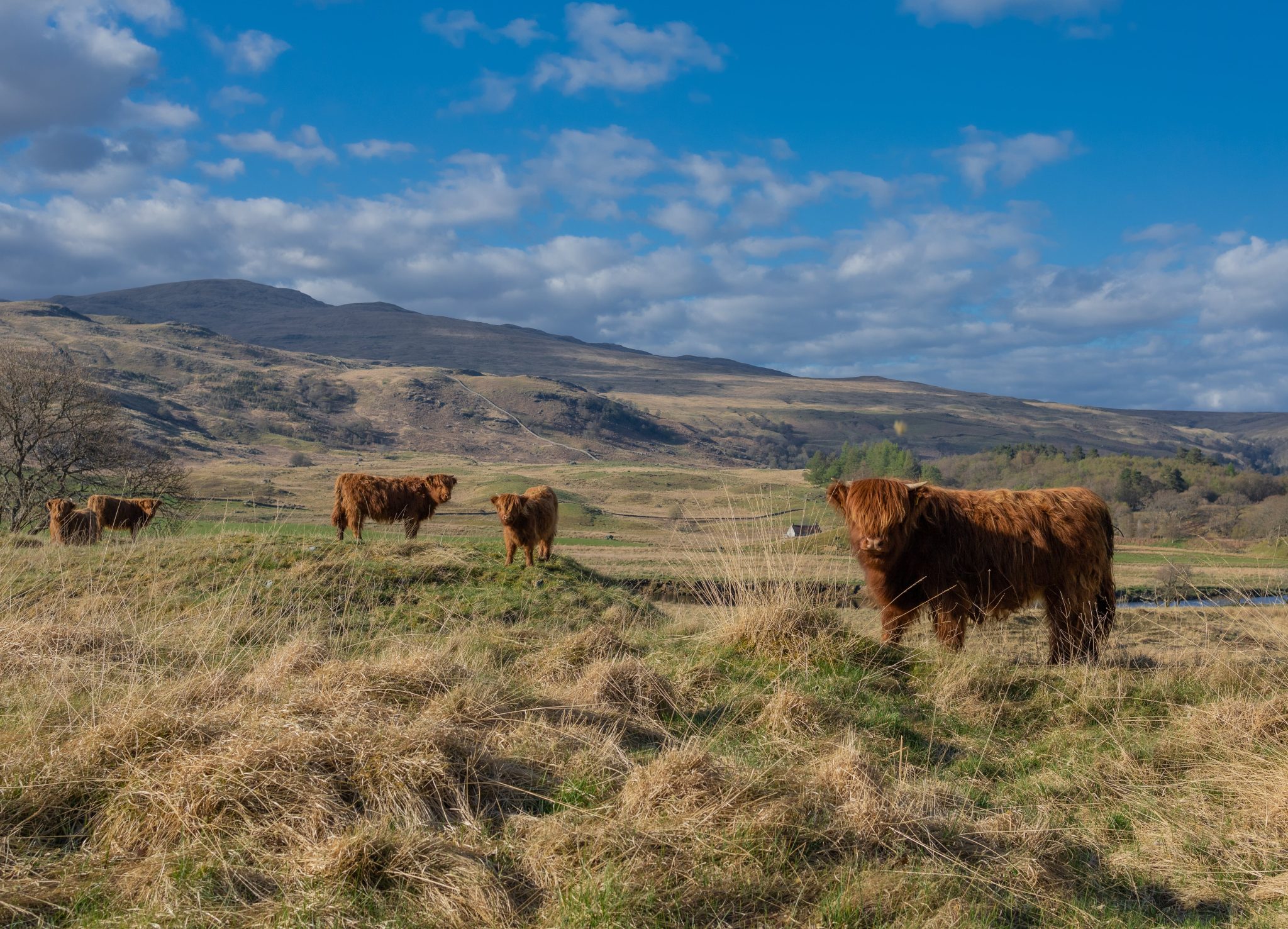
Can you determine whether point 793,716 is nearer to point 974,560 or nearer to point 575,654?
point 575,654

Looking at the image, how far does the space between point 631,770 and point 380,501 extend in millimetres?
13020

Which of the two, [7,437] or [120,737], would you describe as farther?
[7,437]

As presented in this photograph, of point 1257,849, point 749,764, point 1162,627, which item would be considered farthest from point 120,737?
point 1162,627

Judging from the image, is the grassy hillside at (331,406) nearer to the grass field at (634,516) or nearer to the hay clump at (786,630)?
the grass field at (634,516)

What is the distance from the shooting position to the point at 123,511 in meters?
18.3

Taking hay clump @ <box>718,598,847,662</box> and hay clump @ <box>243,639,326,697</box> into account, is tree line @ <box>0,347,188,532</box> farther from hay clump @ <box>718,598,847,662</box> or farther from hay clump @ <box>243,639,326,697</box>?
hay clump @ <box>718,598,847,662</box>

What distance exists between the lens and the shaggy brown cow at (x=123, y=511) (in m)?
17.8

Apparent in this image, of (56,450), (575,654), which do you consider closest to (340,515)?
(575,654)

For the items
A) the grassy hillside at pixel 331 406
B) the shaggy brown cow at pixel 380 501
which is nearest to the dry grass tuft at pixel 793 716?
the shaggy brown cow at pixel 380 501

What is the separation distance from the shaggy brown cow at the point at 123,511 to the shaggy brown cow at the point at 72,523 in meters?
0.17

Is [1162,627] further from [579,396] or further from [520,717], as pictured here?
[579,396]

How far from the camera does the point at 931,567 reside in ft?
27.1

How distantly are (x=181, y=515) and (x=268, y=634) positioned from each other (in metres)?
22.5

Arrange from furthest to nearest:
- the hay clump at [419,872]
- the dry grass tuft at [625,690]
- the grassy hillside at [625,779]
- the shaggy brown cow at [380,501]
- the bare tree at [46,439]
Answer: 1. the bare tree at [46,439]
2. the shaggy brown cow at [380,501]
3. the dry grass tuft at [625,690]
4. the grassy hillside at [625,779]
5. the hay clump at [419,872]
